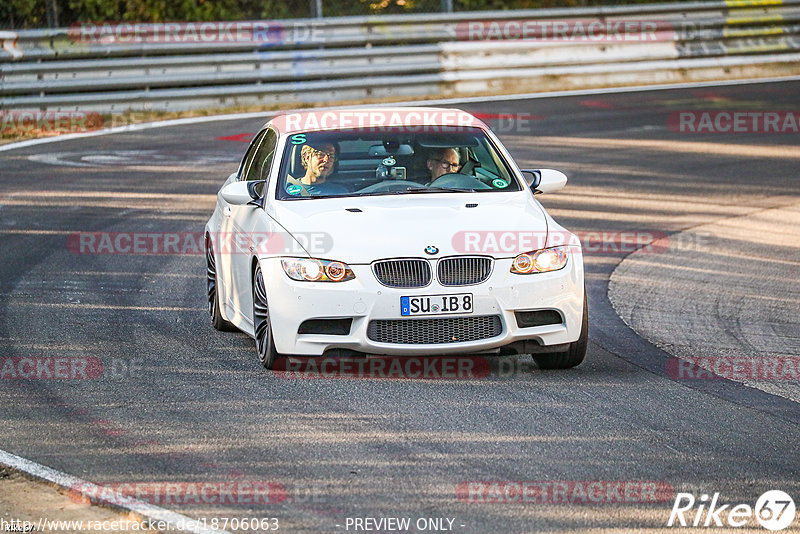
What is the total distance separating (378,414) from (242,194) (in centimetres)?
236

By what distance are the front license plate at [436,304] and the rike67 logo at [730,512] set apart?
2.33 meters

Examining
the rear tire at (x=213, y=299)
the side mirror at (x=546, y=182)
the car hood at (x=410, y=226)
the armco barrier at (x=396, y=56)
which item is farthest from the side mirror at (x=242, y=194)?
the armco barrier at (x=396, y=56)

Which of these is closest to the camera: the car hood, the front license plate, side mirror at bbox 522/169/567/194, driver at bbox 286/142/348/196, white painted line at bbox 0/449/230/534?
white painted line at bbox 0/449/230/534

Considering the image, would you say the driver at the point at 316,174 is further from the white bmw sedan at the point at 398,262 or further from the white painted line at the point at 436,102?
the white painted line at the point at 436,102

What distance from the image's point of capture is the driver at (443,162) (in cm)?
898

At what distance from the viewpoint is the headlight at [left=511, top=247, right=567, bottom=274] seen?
7.87 metres

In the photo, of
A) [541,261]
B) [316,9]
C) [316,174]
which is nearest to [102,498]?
[541,261]

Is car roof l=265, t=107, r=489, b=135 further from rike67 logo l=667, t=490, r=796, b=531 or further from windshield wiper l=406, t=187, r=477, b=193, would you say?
rike67 logo l=667, t=490, r=796, b=531

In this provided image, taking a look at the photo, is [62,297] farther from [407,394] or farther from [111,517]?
[111,517]

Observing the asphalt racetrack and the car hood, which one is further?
the car hood

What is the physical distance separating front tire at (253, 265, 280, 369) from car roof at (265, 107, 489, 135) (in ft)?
4.53

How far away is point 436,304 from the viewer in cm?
770

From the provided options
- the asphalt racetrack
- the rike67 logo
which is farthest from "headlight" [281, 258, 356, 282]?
the rike67 logo

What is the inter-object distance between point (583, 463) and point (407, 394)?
5.32 ft
